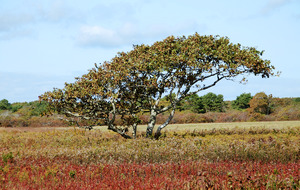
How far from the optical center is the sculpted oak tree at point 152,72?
50.9 ft

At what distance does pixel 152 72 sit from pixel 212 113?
983 inches

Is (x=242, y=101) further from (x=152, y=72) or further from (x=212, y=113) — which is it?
(x=152, y=72)

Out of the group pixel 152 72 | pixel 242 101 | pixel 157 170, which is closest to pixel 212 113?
pixel 242 101

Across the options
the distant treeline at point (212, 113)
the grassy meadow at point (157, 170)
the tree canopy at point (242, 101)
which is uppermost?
the tree canopy at point (242, 101)

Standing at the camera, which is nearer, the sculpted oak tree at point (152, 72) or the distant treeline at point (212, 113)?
the sculpted oak tree at point (152, 72)

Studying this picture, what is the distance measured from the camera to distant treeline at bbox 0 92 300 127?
33156 millimetres

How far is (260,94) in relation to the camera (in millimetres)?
42500

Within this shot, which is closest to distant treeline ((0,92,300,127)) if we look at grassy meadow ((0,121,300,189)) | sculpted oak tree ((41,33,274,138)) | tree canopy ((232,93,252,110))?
tree canopy ((232,93,252,110))

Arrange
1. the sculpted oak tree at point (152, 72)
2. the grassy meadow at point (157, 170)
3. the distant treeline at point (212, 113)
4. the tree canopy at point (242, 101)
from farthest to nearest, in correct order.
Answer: the tree canopy at point (242, 101)
the distant treeline at point (212, 113)
the sculpted oak tree at point (152, 72)
the grassy meadow at point (157, 170)

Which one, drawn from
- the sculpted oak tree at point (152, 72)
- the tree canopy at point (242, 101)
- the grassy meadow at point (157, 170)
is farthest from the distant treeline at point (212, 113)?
the grassy meadow at point (157, 170)

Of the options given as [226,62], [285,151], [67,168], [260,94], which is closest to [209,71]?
[226,62]

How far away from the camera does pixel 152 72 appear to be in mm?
16484

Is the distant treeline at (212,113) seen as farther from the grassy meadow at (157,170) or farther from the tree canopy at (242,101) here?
the grassy meadow at (157,170)

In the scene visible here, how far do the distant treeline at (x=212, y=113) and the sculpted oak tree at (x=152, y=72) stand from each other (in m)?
6.45
